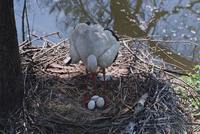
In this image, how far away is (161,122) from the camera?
11.8 feet

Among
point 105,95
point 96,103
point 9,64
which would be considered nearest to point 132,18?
point 105,95

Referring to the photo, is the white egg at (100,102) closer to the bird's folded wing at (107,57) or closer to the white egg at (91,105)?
the white egg at (91,105)

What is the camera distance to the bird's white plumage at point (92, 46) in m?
3.61

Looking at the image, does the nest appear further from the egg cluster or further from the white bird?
the white bird

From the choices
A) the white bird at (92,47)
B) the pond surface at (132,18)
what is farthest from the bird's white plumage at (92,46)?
the pond surface at (132,18)

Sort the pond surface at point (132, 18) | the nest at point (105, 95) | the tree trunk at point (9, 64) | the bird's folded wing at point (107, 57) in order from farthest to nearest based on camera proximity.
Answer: the pond surface at point (132, 18) → the bird's folded wing at point (107, 57) → the nest at point (105, 95) → the tree trunk at point (9, 64)

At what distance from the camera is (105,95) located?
3.87 m

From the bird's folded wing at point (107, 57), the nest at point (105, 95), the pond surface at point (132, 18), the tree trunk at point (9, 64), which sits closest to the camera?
the tree trunk at point (9, 64)

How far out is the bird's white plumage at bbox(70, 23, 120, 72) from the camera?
3611mm

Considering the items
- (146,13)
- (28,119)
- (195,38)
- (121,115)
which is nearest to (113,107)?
(121,115)

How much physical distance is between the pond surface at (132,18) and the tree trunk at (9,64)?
301cm

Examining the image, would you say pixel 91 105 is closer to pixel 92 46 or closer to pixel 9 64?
pixel 92 46

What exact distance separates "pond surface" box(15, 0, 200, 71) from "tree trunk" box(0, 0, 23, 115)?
301cm

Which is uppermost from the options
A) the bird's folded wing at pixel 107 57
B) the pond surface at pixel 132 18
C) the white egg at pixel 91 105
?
the bird's folded wing at pixel 107 57
